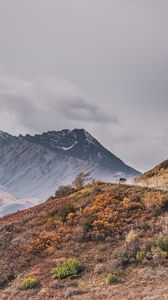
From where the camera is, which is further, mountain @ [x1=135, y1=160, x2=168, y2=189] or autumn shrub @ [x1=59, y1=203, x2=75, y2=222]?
mountain @ [x1=135, y1=160, x2=168, y2=189]

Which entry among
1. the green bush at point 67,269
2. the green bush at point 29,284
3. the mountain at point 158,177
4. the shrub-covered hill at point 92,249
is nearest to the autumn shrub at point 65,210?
the shrub-covered hill at point 92,249

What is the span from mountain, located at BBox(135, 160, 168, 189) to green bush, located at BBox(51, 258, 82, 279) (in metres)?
14.2

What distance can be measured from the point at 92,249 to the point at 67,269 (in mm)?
3175

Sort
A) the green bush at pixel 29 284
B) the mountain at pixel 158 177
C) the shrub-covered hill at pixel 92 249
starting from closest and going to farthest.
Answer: the shrub-covered hill at pixel 92 249 → the green bush at pixel 29 284 → the mountain at pixel 158 177

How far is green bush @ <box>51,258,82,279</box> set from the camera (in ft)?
86.9

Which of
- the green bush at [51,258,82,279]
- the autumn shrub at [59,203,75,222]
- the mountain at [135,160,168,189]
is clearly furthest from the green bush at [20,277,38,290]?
the mountain at [135,160,168,189]

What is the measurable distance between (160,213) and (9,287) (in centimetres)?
1106

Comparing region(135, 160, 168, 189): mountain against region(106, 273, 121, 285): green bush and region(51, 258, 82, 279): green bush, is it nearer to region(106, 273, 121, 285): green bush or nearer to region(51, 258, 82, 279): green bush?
region(51, 258, 82, 279): green bush

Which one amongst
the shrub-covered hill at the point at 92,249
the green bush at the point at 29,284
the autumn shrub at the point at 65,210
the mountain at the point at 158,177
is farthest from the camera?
the mountain at the point at 158,177

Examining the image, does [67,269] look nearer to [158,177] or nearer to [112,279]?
[112,279]

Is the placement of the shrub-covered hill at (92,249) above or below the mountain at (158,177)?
below

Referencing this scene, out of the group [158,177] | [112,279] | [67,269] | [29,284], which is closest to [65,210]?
[67,269]

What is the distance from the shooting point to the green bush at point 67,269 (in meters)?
26.5

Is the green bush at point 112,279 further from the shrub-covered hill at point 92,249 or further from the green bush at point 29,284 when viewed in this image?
the green bush at point 29,284
